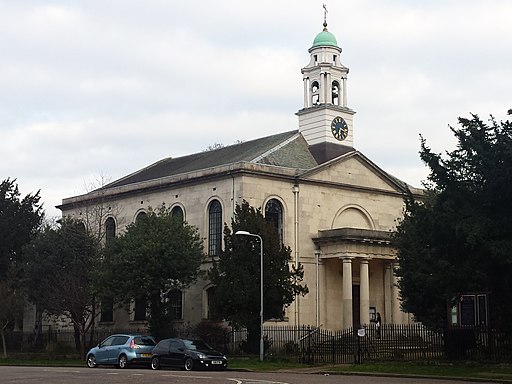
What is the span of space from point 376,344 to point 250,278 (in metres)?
8.03

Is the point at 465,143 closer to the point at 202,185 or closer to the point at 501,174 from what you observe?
the point at 501,174

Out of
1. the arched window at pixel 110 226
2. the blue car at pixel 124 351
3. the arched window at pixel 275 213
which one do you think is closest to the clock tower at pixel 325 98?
the arched window at pixel 275 213

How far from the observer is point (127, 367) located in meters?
40.5

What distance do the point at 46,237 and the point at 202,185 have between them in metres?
10.5

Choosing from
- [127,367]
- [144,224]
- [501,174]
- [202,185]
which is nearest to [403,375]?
[501,174]

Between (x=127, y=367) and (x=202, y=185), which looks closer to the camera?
(x=127, y=367)

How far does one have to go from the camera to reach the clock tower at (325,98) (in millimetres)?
61656

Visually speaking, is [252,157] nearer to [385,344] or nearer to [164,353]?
[385,344]

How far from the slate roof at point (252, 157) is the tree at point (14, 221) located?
19.6 feet

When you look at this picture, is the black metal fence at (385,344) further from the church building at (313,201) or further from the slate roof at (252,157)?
the slate roof at (252,157)

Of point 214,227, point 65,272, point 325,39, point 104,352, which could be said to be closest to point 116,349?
point 104,352

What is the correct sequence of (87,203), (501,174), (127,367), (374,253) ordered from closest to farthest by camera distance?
(501,174) < (127,367) < (374,253) < (87,203)

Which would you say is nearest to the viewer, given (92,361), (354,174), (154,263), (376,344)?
(92,361)

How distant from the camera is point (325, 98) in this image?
62.1 metres
